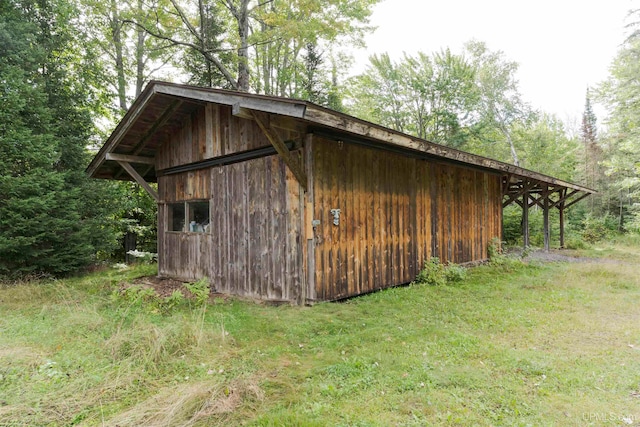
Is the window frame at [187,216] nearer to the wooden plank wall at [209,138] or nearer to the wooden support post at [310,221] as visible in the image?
the wooden plank wall at [209,138]

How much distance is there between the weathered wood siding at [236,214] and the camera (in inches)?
209

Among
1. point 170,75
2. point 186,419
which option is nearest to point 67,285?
point 186,419

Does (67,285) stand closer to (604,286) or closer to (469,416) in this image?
(469,416)

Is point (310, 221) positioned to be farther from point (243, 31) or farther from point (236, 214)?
point (243, 31)

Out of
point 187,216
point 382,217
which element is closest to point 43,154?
point 187,216

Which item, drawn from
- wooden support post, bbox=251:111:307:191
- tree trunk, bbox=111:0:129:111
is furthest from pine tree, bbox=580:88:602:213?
tree trunk, bbox=111:0:129:111

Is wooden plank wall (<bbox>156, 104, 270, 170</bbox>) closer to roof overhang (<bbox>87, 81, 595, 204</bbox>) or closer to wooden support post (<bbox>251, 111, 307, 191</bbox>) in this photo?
roof overhang (<bbox>87, 81, 595, 204</bbox>)

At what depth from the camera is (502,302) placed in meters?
5.18

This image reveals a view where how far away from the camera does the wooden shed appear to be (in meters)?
5.05

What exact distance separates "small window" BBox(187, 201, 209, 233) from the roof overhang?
181 centimetres

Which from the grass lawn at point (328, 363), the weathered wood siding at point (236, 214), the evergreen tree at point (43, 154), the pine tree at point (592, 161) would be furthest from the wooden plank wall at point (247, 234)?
the pine tree at point (592, 161)

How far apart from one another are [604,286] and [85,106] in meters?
12.8

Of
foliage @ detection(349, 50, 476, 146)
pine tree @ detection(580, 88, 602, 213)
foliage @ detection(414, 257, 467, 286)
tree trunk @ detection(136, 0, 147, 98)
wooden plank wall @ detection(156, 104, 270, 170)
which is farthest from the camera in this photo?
pine tree @ detection(580, 88, 602, 213)

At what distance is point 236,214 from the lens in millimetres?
6188
